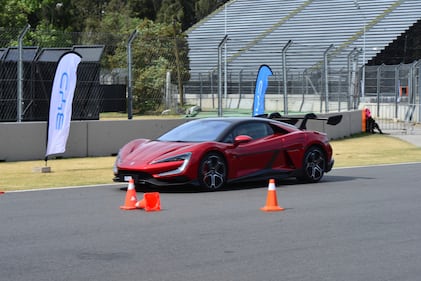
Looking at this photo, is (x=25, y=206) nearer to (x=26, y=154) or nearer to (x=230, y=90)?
(x=26, y=154)

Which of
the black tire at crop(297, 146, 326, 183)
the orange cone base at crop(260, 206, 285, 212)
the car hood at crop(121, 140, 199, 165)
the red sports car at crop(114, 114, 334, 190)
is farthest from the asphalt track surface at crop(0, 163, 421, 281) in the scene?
the black tire at crop(297, 146, 326, 183)

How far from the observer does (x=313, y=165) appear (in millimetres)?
13984

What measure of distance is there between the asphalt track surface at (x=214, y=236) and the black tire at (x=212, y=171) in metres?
0.20

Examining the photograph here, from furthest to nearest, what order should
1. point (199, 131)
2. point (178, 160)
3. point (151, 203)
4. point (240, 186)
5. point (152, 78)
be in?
point (152, 78), point (240, 186), point (199, 131), point (178, 160), point (151, 203)

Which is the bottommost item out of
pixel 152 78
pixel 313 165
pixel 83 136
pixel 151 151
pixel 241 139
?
pixel 313 165

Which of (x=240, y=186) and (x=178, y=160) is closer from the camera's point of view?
(x=178, y=160)

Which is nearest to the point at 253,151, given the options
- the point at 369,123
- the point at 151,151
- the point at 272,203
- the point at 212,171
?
the point at 212,171

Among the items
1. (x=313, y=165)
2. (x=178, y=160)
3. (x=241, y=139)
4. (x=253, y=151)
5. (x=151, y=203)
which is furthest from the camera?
(x=313, y=165)

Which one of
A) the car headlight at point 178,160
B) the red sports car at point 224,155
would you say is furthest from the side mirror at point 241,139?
the car headlight at point 178,160

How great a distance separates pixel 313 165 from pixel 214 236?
5749 millimetres

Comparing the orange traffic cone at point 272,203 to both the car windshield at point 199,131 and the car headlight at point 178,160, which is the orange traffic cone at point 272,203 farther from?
the car windshield at point 199,131

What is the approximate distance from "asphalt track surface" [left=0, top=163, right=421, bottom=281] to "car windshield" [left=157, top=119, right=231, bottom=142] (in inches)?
40.5

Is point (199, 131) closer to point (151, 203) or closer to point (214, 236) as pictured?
point (151, 203)

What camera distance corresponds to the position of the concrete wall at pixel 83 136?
18078 millimetres
